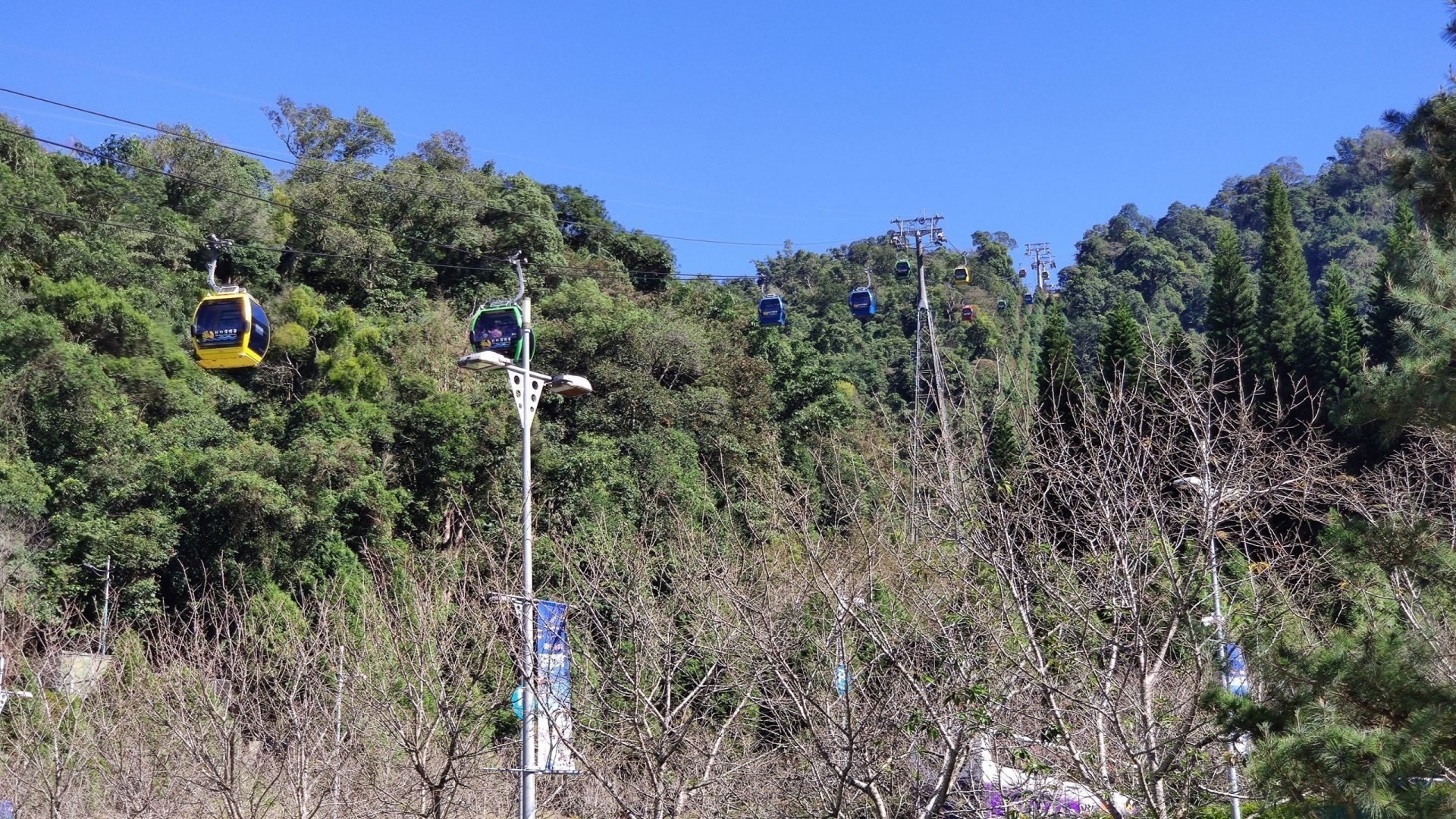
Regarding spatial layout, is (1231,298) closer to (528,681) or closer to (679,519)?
(679,519)

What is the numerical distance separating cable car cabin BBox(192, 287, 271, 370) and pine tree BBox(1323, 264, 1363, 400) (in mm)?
26990

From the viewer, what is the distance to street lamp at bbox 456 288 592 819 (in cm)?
998

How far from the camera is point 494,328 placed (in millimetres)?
27438

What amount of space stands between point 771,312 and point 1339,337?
16.1 metres

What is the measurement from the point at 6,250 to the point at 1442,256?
30535 mm

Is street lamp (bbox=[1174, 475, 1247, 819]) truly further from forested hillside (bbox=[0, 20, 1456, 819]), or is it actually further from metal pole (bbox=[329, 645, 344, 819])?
metal pole (bbox=[329, 645, 344, 819])

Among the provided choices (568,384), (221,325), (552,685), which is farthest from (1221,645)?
(221,325)

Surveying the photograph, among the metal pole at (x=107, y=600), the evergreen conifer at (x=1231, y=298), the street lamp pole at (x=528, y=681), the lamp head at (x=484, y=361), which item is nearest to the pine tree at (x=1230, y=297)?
the evergreen conifer at (x=1231, y=298)

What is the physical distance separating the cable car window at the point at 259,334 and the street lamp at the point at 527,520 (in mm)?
13146

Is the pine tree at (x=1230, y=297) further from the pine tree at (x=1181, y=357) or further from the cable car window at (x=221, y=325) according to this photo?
the cable car window at (x=221, y=325)

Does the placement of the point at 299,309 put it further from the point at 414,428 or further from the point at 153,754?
the point at 153,754

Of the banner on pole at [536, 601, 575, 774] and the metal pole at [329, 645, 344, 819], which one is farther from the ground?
the banner on pole at [536, 601, 575, 774]

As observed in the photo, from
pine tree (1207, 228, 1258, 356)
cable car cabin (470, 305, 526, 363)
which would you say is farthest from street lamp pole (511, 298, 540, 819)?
pine tree (1207, 228, 1258, 356)

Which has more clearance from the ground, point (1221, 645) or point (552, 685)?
point (1221, 645)
